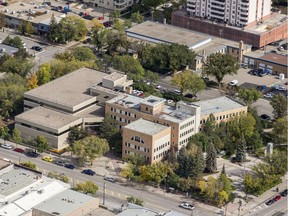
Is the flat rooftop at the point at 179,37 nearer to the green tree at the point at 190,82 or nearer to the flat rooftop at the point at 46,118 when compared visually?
the green tree at the point at 190,82

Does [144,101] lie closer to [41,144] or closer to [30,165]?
[41,144]

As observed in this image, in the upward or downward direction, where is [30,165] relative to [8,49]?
upward

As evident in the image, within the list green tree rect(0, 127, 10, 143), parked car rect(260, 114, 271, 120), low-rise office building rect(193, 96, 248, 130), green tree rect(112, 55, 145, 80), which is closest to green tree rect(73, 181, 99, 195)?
green tree rect(0, 127, 10, 143)

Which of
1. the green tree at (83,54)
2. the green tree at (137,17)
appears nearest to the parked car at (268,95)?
the green tree at (83,54)

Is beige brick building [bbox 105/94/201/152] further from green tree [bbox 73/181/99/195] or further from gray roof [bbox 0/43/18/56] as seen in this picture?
gray roof [bbox 0/43/18/56]

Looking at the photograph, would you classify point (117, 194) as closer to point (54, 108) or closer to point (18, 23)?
point (54, 108)

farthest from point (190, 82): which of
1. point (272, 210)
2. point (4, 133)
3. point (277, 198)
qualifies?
point (272, 210)
